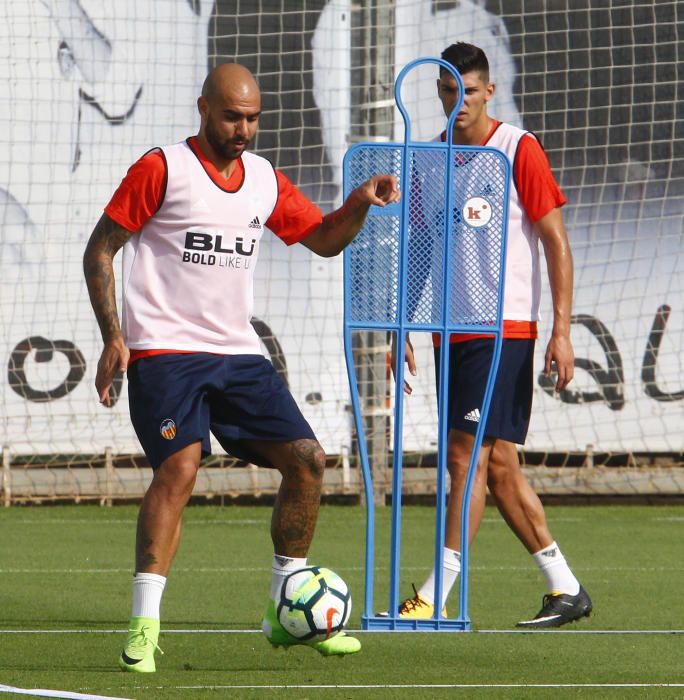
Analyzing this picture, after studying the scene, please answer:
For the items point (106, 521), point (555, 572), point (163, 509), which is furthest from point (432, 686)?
point (106, 521)

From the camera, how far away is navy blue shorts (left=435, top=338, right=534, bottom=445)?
616 centimetres

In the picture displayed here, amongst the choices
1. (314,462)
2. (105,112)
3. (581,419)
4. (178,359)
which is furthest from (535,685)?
(105,112)

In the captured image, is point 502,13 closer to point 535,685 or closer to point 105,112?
point 105,112

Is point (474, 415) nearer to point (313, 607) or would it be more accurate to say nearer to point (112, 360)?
point (313, 607)

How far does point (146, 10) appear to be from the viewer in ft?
39.1

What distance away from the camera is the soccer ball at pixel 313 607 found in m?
4.85

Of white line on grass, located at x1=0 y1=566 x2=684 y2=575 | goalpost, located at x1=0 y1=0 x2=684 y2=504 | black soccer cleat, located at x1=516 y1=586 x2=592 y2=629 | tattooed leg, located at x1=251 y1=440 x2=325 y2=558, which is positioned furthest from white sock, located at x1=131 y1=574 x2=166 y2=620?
goalpost, located at x1=0 y1=0 x2=684 y2=504

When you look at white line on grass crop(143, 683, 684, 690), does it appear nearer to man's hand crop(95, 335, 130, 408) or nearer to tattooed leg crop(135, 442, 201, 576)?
tattooed leg crop(135, 442, 201, 576)

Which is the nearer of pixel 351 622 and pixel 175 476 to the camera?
pixel 175 476

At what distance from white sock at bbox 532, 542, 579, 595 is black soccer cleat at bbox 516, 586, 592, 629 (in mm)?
33

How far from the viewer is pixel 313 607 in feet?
15.9

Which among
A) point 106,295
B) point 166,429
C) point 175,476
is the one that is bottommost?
point 175,476

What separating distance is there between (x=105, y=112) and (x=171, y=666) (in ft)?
24.3

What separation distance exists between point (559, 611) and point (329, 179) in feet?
20.3
